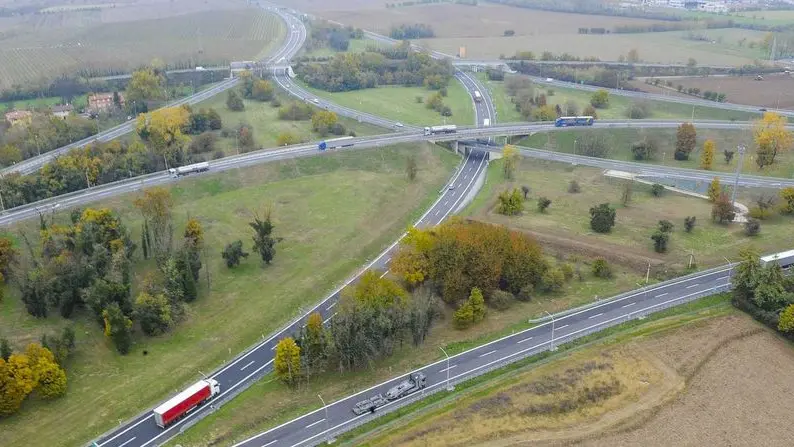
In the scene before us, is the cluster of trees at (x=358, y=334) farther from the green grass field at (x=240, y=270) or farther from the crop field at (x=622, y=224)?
the crop field at (x=622, y=224)

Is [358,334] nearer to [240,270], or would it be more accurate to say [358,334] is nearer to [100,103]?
[240,270]

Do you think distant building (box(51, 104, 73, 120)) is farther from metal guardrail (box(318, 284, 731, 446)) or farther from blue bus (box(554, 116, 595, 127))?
metal guardrail (box(318, 284, 731, 446))

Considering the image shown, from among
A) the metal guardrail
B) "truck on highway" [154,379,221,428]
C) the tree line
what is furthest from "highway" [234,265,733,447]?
the tree line

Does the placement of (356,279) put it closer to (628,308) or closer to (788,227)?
(628,308)

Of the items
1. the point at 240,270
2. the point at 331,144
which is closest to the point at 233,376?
the point at 240,270

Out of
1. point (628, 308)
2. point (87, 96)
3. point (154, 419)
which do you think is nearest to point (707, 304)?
point (628, 308)
